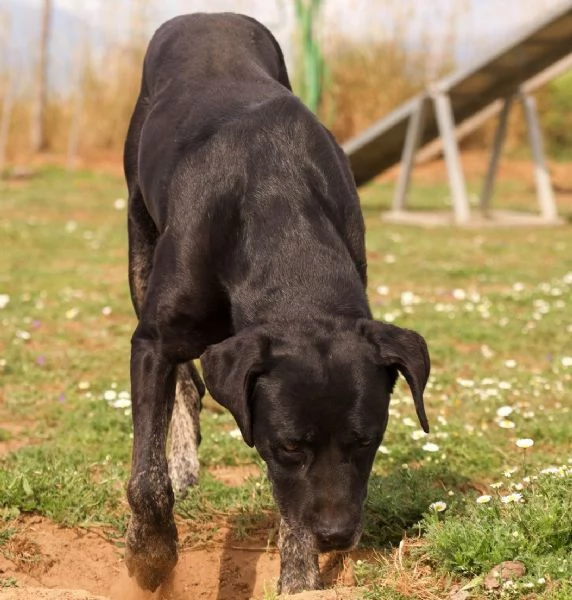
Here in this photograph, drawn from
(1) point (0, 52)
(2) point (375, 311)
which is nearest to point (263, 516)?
(2) point (375, 311)

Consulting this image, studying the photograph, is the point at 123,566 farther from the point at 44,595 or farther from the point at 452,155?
the point at 452,155

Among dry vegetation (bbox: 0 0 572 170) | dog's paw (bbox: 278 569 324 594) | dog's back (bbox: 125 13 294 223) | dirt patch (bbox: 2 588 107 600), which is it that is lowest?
dry vegetation (bbox: 0 0 572 170)

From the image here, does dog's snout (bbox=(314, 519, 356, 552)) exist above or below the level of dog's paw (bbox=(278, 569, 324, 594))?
above

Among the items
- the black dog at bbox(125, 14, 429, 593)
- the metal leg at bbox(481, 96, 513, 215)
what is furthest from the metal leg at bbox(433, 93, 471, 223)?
the black dog at bbox(125, 14, 429, 593)

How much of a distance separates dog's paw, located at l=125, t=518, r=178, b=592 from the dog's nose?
2.68ft

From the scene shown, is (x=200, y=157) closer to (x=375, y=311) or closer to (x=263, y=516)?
(x=263, y=516)

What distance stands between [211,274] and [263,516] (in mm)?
1336

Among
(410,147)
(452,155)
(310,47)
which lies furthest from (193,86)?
(310,47)

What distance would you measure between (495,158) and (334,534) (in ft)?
42.8

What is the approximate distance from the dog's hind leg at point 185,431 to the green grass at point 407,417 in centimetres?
10

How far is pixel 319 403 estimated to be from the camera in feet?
10.4

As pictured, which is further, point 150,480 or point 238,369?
point 150,480

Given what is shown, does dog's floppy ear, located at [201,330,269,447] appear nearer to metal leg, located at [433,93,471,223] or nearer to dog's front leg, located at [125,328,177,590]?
dog's front leg, located at [125,328,177,590]

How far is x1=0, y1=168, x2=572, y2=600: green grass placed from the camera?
3588 mm
